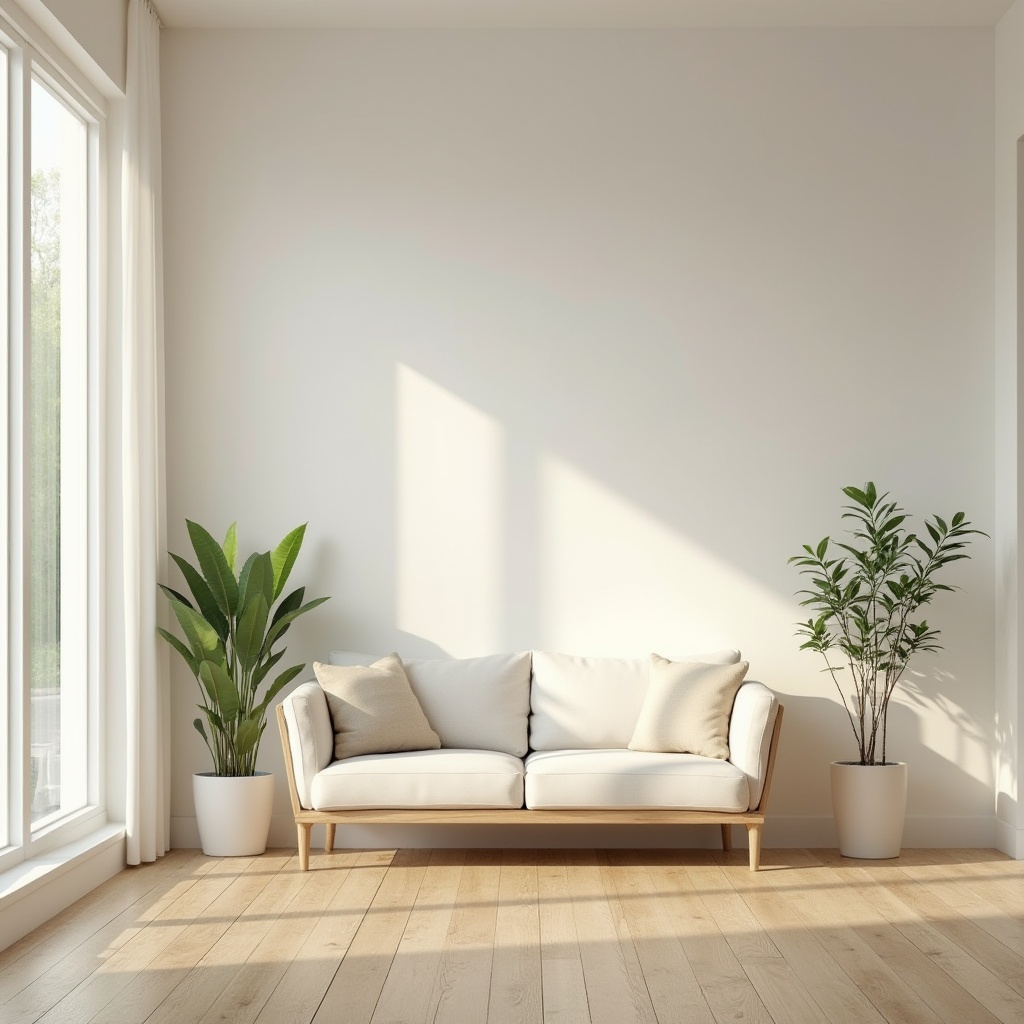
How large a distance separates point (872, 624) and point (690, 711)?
1043mm

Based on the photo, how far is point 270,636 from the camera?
5.11 metres

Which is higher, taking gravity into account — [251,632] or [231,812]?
[251,632]

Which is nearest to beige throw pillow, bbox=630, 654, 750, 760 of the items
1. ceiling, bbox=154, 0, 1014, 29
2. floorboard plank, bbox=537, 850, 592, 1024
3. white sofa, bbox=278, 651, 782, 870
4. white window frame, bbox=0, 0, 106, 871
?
white sofa, bbox=278, 651, 782, 870

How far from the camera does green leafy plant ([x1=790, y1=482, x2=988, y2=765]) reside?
5.08m

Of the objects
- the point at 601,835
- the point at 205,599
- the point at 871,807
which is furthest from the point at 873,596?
the point at 205,599

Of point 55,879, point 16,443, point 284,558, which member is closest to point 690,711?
point 284,558

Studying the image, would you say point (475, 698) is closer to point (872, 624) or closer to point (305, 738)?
point (305, 738)

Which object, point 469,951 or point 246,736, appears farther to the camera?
point 246,736

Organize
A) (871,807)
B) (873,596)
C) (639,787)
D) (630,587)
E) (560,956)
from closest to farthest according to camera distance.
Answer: (560,956) < (639,787) < (871,807) < (873,596) < (630,587)

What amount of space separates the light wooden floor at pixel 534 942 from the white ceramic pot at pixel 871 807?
3.2 inches

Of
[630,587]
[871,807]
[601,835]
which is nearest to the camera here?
[871,807]

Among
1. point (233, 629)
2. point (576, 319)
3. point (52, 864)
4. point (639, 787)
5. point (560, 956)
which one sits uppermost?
point (576, 319)

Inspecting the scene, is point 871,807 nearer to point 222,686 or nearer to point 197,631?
point 222,686

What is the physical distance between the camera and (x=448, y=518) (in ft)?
17.8
